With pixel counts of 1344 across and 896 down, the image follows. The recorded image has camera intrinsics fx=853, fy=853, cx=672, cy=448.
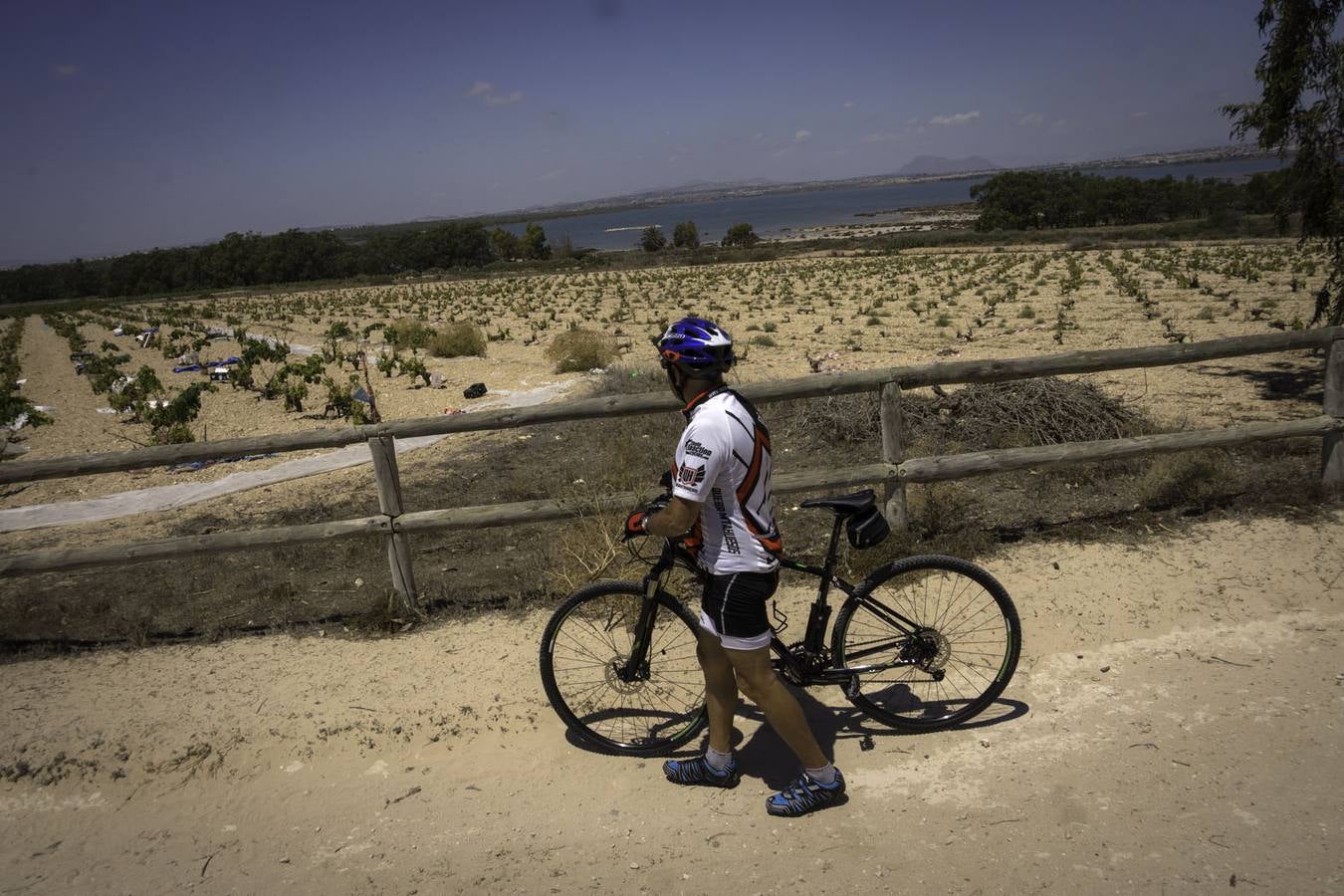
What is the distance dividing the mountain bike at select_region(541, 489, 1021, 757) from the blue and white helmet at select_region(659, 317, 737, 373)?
76 centimetres

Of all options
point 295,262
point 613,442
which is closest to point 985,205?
point 295,262

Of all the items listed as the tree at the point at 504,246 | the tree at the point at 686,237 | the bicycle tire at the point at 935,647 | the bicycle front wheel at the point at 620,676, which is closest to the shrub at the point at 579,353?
the bicycle front wheel at the point at 620,676

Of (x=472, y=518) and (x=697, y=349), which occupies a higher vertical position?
(x=697, y=349)

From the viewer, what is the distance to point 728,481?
2.99 metres

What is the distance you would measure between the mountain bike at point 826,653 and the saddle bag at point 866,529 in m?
0.01

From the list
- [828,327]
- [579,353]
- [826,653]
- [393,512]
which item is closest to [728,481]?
[826,653]

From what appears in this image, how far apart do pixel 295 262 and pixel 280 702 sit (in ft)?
291

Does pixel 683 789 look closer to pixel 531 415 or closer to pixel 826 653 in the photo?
pixel 826 653

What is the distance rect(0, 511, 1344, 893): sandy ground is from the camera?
3.06 m

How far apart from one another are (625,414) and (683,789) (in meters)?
2.45

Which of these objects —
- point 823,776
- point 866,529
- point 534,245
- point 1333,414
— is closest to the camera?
point 823,776

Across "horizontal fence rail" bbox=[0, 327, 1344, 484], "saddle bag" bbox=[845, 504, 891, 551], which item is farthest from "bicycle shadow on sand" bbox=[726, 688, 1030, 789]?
"horizontal fence rail" bbox=[0, 327, 1344, 484]

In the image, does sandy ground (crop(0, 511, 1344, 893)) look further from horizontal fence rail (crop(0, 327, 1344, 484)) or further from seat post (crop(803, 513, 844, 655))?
horizontal fence rail (crop(0, 327, 1344, 484))

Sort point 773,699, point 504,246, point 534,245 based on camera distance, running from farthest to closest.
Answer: point 504,246 < point 534,245 < point 773,699
